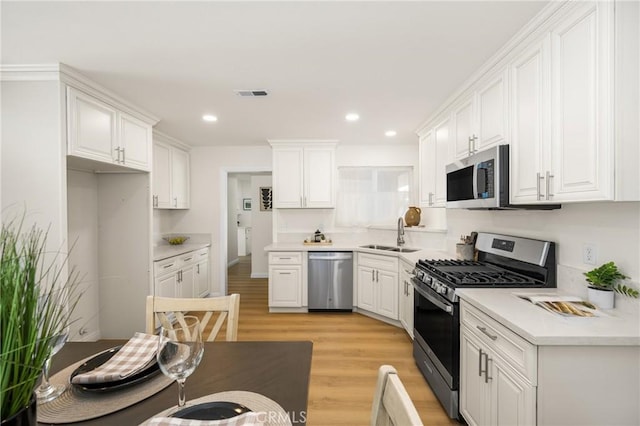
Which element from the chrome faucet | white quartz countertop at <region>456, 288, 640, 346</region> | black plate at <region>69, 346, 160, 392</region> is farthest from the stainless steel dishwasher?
black plate at <region>69, 346, 160, 392</region>

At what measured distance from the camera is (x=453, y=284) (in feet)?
6.49

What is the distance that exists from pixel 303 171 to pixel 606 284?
11.4ft

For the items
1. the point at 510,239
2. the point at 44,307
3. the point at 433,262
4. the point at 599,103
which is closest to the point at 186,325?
the point at 44,307

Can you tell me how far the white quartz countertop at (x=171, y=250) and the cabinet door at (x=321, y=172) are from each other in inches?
67.3

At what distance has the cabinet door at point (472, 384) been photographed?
5.43 feet

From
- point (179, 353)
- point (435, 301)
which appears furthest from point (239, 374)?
point (435, 301)

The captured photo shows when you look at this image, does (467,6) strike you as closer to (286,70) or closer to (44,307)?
(286,70)

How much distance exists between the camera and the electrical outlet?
66.0 inches

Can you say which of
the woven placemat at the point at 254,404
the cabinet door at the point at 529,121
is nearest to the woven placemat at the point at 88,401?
the woven placemat at the point at 254,404

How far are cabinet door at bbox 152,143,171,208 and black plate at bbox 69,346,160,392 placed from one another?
3.10m

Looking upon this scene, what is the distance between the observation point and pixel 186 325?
1.01 meters

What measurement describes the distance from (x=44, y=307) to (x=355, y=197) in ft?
14.3

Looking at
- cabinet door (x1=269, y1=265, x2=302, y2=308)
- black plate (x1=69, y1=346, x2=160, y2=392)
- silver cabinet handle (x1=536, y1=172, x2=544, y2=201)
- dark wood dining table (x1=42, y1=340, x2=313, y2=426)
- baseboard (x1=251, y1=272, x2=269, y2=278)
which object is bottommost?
baseboard (x1=251, y1=272, x2=269, y2=278)

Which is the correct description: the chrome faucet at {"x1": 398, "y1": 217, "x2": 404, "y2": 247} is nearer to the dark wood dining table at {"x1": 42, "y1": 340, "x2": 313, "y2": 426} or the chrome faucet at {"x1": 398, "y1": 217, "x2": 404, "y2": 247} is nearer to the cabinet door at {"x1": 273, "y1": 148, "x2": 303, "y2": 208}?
the cabinet door at {"x1": 273, "y1": 148, "x2": 303, "y2": 208}
